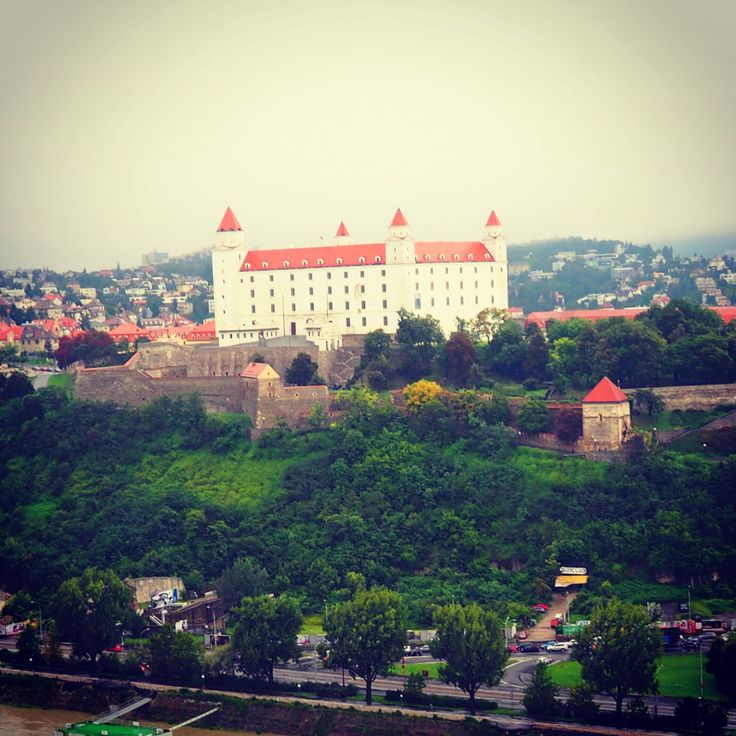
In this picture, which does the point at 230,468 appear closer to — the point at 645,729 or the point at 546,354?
the point at 546,354

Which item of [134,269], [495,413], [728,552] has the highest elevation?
[134,269]

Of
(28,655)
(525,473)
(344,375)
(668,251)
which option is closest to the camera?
(28,655)

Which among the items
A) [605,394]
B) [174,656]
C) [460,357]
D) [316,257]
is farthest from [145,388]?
[174,656]

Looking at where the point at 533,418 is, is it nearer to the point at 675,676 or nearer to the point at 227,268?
the point at 675,676

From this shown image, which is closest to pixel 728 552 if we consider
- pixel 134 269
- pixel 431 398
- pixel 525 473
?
pixel 525 473

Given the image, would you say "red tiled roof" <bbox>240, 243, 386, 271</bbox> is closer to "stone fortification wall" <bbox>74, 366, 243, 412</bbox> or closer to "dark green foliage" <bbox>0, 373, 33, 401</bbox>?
"stone fortification wall" <bbox>74, 366, 243, 412</bbox>

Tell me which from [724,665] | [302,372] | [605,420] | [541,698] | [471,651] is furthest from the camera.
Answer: [302,372]

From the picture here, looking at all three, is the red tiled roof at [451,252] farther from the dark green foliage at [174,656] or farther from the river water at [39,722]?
the river water at [39,722]
